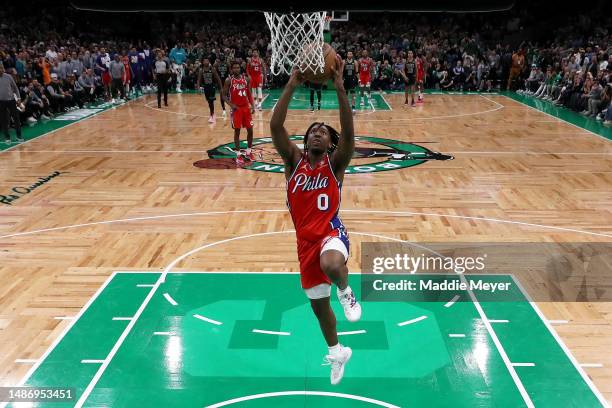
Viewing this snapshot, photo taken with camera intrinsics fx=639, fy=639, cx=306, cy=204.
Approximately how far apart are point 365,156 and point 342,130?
8503 millimetres

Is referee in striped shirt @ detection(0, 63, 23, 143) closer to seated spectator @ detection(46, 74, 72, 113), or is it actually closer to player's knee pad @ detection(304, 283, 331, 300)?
seated spectator @ detection(46, 74, 72, 113)

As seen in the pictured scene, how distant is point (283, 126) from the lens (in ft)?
13.4

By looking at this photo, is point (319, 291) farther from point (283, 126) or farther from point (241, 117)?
point (241, 117)

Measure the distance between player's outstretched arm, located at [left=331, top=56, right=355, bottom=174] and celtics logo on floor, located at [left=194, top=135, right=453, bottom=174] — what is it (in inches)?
268

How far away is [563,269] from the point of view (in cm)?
677

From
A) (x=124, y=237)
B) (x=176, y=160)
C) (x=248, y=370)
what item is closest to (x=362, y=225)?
(x=124, y=237)

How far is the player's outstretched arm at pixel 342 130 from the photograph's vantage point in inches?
148

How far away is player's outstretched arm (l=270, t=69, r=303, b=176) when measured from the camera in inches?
150

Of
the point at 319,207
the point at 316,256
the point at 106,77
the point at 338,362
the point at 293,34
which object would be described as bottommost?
the point at 338,362

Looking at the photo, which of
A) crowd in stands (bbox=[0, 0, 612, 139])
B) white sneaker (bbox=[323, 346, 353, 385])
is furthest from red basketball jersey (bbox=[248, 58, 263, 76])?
white sneaker (bbox=[323, 346, 353, 385])

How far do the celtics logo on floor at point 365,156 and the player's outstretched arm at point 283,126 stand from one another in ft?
22.4


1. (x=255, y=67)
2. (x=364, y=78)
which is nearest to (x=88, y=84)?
(x=255, y=67)

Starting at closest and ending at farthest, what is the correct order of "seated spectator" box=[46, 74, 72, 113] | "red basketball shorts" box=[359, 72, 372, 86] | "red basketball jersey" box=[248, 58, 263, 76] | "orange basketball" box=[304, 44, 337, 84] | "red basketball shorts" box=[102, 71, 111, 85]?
1. "orange basketball" box=[304, 44, 337, 84]
2. "seated spectator" box=[46, 74, 72, 113]
3. "red basketball jersey" box=[248, 58, 263, 76]
4. "red basketball shorts" box=[359, 72, 372, 86]
5. "red basketball shorts" box=[102, 71, 111, 85]

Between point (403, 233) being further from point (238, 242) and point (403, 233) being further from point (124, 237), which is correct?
point (124, 237)
